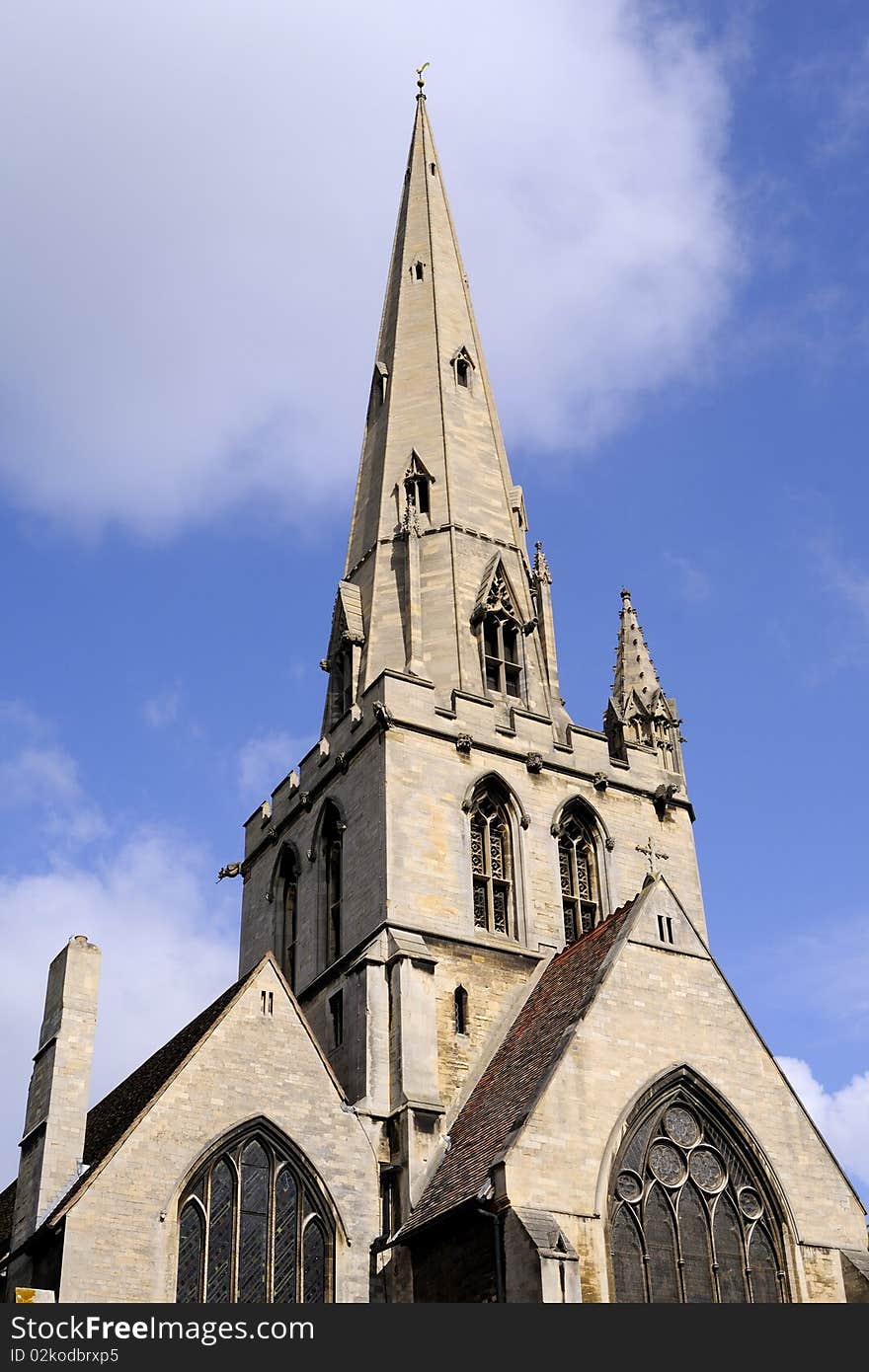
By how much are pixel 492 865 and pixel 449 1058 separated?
12.8ft

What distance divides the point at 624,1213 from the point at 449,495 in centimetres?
1548

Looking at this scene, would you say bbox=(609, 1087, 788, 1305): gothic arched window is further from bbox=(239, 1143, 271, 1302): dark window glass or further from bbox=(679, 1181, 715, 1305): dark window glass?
bbox=(239, 1143, 271, 1302): dark window glass

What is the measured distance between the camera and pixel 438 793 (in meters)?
26.8

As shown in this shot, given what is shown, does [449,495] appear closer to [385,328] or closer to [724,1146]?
[385,328]

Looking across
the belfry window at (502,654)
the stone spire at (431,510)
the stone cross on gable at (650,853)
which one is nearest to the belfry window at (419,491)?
the stone spire at (431,510)

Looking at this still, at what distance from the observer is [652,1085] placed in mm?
21531

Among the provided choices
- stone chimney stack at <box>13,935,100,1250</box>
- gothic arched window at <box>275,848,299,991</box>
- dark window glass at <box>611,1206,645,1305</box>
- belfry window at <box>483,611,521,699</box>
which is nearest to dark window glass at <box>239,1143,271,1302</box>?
stone chimney stack at <box>13,935,100,1250</box>

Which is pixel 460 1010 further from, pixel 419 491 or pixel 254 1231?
pixel 419 491

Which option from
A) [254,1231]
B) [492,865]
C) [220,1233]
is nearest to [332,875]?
[492,865]

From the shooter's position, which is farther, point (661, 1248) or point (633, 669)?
point (633, 669)

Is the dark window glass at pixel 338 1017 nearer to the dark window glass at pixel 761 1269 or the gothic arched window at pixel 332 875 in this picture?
the gothic arched window at pixel 332 875

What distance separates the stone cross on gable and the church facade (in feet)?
0.34

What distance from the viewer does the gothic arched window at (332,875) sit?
88.8ft

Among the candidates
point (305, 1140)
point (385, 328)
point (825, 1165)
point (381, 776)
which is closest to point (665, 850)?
point (381, 776)
